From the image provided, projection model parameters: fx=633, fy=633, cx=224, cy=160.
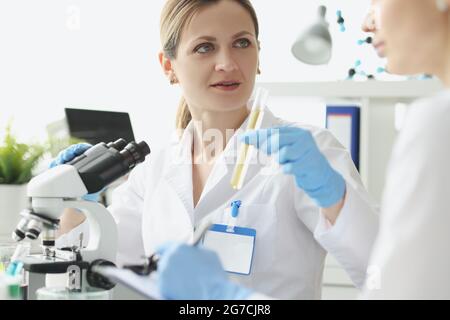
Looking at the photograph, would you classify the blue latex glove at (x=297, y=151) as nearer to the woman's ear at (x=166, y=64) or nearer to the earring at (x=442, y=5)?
the earring at (x=442, y=5)

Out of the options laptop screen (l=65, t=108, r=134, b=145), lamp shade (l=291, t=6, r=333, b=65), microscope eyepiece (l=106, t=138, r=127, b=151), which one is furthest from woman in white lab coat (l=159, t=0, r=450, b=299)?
laptop screen (l=65, t=108, r=134, b=145)

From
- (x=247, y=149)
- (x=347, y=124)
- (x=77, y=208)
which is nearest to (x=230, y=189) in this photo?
(x=247, y=149)

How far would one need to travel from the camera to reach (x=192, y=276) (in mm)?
1155

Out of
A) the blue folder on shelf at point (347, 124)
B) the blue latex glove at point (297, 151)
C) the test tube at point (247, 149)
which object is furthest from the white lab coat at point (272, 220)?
the blue folder on shelf at point (347, 124)

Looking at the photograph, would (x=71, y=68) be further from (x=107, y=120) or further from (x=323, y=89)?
(x=323, y=89)

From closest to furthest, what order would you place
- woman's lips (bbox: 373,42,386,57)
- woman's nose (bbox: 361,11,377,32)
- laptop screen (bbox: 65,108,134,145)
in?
woman's lips (bbox: 373,42,386,57)
woman's nose (bbox: 361,11,377,32)
laptop screen (bbox: 65,108,134,145)

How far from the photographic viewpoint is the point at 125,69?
387 cm

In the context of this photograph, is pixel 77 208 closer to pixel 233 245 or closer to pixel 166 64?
pixel 233 245

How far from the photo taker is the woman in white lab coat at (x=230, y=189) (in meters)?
1.69

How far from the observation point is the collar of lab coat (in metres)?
1.99

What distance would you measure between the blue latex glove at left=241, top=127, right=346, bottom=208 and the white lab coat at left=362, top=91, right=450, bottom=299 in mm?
491

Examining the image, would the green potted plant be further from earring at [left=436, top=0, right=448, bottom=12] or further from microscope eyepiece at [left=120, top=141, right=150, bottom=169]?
earring at [left=436, top=0, right=448, bottom=12]

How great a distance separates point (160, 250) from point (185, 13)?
1033 millimetres

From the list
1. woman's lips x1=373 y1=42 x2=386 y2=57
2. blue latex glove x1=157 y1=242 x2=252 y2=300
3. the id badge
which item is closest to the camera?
blue latex glove x1=157 y1=242 x2=252 y2=300
